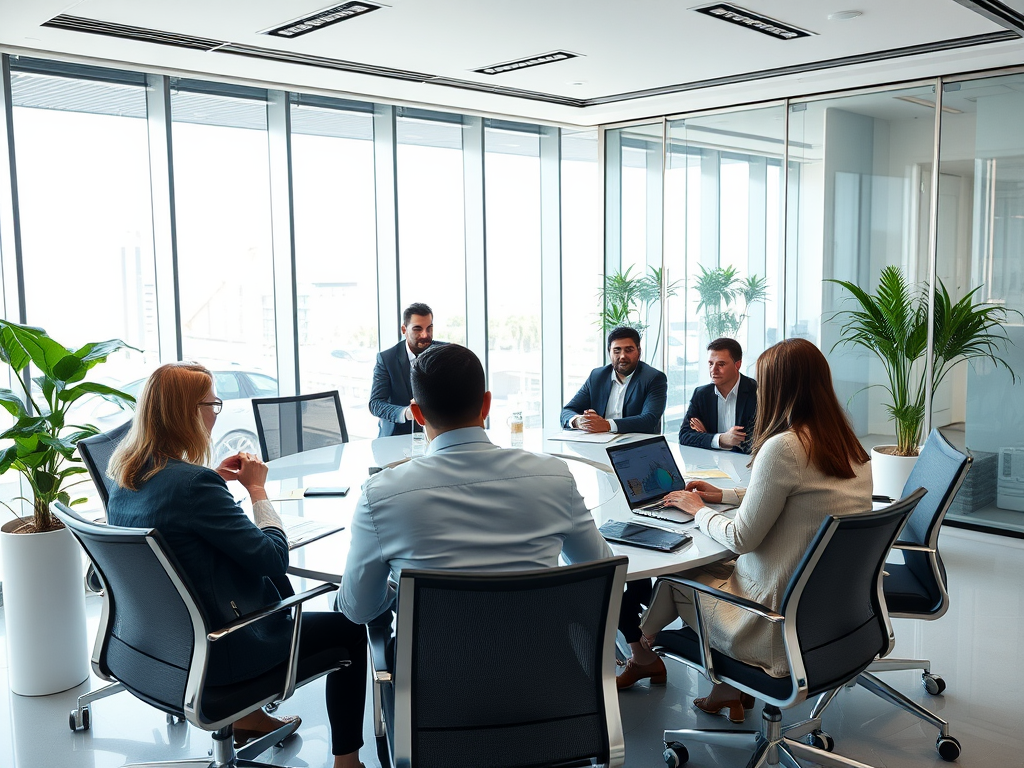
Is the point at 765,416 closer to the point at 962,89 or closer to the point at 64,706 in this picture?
the point at 64,706

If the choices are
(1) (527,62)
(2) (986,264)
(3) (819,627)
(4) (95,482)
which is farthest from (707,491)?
(2) (986,264)

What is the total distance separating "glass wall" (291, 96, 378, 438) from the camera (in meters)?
6.29

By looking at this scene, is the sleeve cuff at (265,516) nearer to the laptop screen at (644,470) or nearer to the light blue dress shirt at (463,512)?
the light blue dress shirt at (463,512)

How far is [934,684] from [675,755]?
130 centimetres

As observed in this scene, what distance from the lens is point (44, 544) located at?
3.55 meters

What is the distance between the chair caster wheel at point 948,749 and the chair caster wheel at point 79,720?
10.1 feet

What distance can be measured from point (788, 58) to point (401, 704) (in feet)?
14.3

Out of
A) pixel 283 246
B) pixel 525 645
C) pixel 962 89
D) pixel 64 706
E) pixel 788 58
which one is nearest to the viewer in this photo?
pixel 525 645

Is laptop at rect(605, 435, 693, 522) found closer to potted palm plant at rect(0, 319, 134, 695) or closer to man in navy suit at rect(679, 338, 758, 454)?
man in navy suit at rect(679, 338, 758, 454)

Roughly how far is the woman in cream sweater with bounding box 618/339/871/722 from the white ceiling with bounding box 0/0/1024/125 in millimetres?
2036

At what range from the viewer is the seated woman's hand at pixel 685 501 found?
3111 millimetres

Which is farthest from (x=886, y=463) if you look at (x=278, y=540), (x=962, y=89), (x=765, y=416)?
(x=278, y=540)

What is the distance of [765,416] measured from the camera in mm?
2785

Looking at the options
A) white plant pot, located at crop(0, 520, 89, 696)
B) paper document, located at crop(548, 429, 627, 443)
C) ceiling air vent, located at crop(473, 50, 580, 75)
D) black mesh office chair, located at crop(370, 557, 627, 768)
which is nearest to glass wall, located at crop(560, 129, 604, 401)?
ceiling air vent, located at crop(473, 50, 580, 75)
